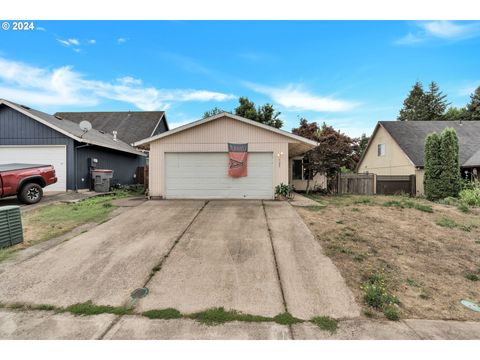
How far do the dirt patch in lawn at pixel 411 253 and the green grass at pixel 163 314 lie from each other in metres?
2.23

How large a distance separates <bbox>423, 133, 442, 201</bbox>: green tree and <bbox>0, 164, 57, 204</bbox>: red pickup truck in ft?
58.0

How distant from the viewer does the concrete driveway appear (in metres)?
2.76

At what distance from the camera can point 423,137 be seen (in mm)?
16234

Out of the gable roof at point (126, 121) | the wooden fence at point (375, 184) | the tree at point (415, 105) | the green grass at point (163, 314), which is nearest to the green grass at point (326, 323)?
the green grass at point (163, 314)

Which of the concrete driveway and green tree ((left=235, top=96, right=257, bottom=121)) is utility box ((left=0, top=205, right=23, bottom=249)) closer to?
the concrete driveway

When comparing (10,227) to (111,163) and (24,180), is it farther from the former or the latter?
(111,163)

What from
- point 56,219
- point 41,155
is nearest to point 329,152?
point 56,219

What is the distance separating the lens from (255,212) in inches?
275

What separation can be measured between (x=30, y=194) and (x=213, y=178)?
654cm

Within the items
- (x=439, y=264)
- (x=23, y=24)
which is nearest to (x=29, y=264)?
(x=23, y=24)
